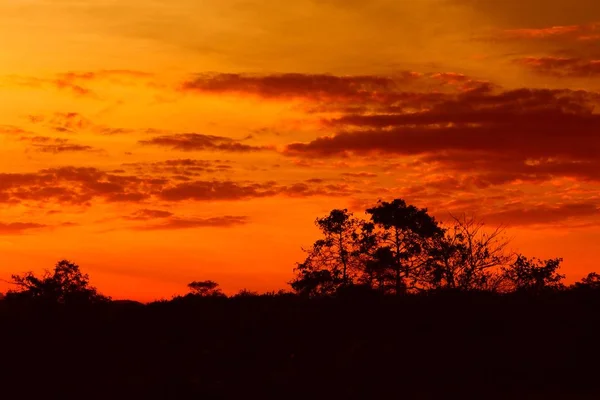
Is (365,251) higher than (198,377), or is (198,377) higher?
(365,251)

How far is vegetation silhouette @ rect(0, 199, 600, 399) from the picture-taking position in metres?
22.0

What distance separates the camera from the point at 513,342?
23219 mm

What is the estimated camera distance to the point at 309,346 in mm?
23469

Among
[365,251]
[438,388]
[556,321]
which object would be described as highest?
[365,251]

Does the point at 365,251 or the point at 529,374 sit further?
the point at 365,251

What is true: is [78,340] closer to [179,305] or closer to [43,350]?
[43,350]

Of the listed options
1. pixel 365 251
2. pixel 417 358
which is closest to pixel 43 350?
pixel 417 358

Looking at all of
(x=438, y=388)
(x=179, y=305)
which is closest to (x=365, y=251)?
(x=179, y=305)

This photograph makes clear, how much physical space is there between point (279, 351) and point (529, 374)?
620cm

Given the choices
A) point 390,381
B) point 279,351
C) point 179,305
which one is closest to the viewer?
point 390,381

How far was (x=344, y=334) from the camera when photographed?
942 inches

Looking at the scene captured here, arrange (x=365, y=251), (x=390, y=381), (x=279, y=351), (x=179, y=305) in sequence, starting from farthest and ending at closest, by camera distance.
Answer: (x=365, y=251) < (x=179, y=305) < (x=279, y=351) < (x=390, y=381)

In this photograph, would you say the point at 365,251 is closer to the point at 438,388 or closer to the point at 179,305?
the point at 179,305

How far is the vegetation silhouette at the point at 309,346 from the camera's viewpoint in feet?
72.2
